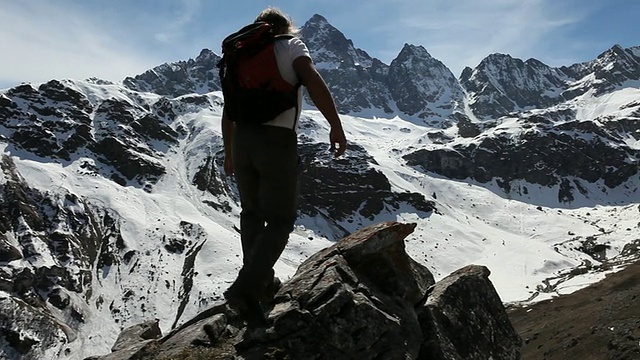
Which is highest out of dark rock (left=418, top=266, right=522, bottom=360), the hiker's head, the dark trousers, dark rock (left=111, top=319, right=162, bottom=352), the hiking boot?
the hiker's head

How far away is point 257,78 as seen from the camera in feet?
21.3

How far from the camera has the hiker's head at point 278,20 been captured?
276 inches

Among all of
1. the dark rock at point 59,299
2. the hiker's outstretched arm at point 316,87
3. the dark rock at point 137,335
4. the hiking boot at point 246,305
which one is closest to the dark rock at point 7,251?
the dark rock at point 59,299

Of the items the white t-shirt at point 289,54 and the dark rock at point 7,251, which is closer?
the white t-shirt at point 289,54

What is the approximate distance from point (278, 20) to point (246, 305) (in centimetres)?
391

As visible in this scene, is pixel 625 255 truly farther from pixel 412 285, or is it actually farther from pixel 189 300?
pixel 412 285

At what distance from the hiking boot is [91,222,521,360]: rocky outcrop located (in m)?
0.26

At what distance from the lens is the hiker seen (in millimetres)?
6418

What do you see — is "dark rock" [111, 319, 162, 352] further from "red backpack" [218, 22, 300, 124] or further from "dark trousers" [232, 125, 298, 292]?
"red backpack" [218, 22, 300, 124]

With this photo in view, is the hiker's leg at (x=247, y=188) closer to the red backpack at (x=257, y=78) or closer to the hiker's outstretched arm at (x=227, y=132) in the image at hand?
the red backpack at (x=257, y=78)

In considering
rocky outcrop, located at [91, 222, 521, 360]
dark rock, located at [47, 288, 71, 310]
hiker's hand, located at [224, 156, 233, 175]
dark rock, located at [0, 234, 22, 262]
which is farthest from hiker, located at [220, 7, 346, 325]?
dark rock, located at [0, 234, 22, 262]

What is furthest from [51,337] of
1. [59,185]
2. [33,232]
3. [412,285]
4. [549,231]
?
[549,231]

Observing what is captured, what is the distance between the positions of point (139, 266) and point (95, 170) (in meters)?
62.3

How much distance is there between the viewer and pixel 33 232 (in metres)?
136
